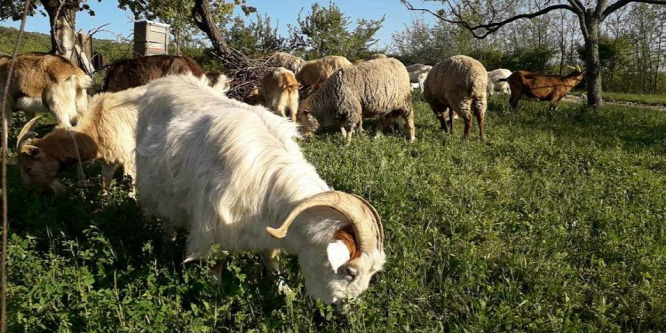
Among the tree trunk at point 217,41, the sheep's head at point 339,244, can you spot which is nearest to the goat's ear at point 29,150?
the sheep's head at point 339,244

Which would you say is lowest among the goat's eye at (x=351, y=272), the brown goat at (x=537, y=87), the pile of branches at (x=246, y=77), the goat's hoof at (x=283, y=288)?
the goat's hoof at (x=283, y=288)

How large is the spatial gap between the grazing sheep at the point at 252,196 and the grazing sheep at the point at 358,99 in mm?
4946

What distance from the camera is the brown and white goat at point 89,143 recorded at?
495 cm

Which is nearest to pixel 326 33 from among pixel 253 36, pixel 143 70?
pixel 253 36

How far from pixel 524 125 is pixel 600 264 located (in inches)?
318

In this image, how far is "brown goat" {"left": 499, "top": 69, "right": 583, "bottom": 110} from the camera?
49.1ft

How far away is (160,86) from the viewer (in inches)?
179

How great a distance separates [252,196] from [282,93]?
7.15 metres

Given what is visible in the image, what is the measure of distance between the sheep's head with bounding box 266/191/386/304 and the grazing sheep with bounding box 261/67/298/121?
24.1 feet

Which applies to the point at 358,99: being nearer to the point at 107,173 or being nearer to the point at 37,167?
the point at 107,173

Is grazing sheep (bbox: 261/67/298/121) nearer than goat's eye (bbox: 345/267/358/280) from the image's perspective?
No

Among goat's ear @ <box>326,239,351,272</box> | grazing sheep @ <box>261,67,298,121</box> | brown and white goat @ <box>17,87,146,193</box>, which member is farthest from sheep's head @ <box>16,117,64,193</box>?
grazing sheep @ <box>261,67,298,121</box>

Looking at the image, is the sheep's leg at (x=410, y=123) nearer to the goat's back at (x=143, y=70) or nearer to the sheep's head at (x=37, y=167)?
the goat's back at (x=143, y=70)

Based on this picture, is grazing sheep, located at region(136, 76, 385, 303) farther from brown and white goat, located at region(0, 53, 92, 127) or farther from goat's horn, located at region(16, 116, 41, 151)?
brown and white goat, located at region(0, 53, 92, 127)
